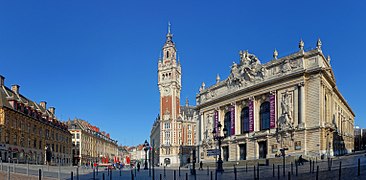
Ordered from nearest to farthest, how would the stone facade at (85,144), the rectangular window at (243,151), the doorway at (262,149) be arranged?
the doorway at (262,149) < the rectangular window at (243,151) < the stone facade at (85,144)

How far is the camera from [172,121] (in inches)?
4663

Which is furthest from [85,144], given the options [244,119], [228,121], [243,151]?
[244,119]

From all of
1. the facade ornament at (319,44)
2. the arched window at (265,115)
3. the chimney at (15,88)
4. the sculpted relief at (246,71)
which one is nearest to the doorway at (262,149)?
the arched window at (265,115)

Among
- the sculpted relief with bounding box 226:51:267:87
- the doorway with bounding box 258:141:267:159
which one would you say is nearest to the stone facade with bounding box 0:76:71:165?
the sculpted relief with bounding box 226:51:267:87

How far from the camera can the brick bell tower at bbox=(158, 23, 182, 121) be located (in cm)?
11959

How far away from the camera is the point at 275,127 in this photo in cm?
5662

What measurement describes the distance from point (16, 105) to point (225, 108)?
36.6 meters

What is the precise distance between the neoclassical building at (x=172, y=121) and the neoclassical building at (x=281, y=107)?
48026 mm

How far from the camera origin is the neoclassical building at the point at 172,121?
11788 cm

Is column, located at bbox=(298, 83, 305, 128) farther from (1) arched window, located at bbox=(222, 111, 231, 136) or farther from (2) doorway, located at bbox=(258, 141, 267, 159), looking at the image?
(1) arched window, located at bbox=(222, 111, 231, 136)

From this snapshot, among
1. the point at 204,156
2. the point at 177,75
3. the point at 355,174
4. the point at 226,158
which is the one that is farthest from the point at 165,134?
the point at 355,174

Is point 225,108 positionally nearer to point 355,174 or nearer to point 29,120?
point 29,120

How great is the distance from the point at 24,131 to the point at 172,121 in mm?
59385

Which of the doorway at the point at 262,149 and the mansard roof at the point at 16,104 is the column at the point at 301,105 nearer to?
the doorway at the point at 262,149
